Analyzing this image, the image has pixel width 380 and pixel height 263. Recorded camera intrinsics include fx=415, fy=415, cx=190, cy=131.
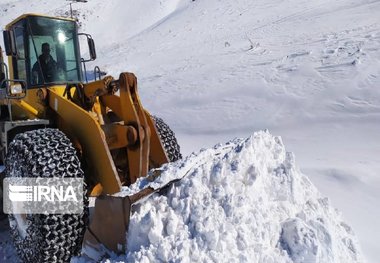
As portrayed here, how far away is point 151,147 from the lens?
4.23 metres

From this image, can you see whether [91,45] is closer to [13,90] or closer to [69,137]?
[13,90]

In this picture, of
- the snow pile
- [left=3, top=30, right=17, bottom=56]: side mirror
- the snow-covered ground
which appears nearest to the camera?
Answer: the snow pile

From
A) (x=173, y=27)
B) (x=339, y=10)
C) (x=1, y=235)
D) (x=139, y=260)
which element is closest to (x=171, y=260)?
(x=139, y=260)

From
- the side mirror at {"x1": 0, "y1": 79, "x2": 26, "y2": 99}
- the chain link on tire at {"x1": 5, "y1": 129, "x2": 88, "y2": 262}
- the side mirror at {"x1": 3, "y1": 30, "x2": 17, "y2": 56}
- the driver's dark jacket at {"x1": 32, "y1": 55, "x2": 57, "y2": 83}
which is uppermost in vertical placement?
the side mirror at {"x1": 3, "y1": 30, "x2": 17, "y2": 56}

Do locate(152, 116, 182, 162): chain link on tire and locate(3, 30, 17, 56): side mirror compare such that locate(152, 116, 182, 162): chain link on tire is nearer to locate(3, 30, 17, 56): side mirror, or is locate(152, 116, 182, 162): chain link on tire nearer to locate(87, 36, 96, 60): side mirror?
locate(87, 36, 96, 60): side mirror

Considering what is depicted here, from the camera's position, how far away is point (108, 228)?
9.46 ft

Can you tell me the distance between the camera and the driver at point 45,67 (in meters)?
4.51

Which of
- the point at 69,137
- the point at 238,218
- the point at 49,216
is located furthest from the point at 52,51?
the point at 238,218

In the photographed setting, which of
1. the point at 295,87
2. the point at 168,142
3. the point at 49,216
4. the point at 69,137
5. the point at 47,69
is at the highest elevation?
the point at 47,69

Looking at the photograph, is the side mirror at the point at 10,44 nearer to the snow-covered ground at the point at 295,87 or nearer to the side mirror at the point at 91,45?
the side mirror at the point at 91,45

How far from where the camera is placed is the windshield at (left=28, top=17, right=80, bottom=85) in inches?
178

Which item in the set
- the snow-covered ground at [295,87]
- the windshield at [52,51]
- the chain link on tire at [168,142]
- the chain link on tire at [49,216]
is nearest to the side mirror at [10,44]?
the windshield at [52,51]

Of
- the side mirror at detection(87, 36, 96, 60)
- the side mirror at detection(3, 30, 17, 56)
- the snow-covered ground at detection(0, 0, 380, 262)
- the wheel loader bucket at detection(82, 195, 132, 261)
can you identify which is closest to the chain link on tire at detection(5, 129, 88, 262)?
the wheel loader bucket at detection(82, 195, 132, 261)

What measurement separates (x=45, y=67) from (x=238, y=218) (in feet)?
9.73
